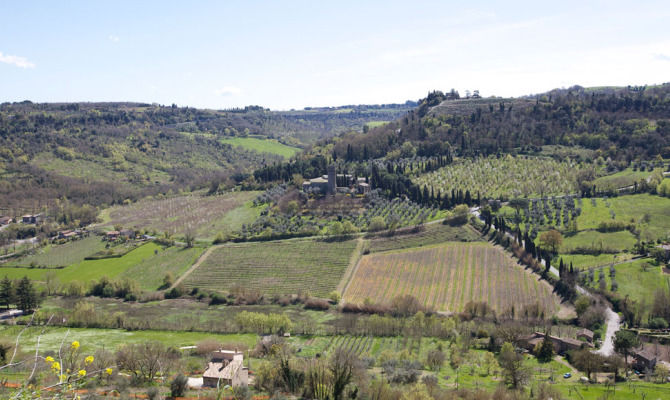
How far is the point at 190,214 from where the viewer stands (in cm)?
13312

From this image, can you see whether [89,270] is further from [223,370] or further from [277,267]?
[223,370]

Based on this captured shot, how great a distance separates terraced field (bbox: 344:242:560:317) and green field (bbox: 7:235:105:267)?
60.8 metres

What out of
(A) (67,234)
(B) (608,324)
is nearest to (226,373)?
(B) (608,324)

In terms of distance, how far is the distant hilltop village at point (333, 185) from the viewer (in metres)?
127

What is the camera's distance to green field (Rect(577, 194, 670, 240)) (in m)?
89.9

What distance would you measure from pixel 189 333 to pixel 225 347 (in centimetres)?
1087

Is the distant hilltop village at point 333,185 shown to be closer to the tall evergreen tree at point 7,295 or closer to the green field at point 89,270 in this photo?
the green field at point 89,270

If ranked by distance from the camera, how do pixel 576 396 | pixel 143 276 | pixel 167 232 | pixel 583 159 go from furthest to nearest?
pixel 583 159 < pixel 167 232 < pixel 143 276 < pixel 576 396

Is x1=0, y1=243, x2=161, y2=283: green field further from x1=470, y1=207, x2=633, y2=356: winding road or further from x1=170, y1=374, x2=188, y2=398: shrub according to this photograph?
x1=470, y1=207, x2=633, y2=356: winding road

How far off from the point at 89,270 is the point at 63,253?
16.1 metres

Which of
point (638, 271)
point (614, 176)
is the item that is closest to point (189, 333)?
point (638, 271)

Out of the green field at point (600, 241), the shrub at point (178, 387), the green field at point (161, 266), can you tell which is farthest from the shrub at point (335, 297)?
the shrub at point (178, 387)

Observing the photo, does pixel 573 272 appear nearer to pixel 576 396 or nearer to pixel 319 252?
pixel 576 396

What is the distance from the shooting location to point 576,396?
44531 mm
